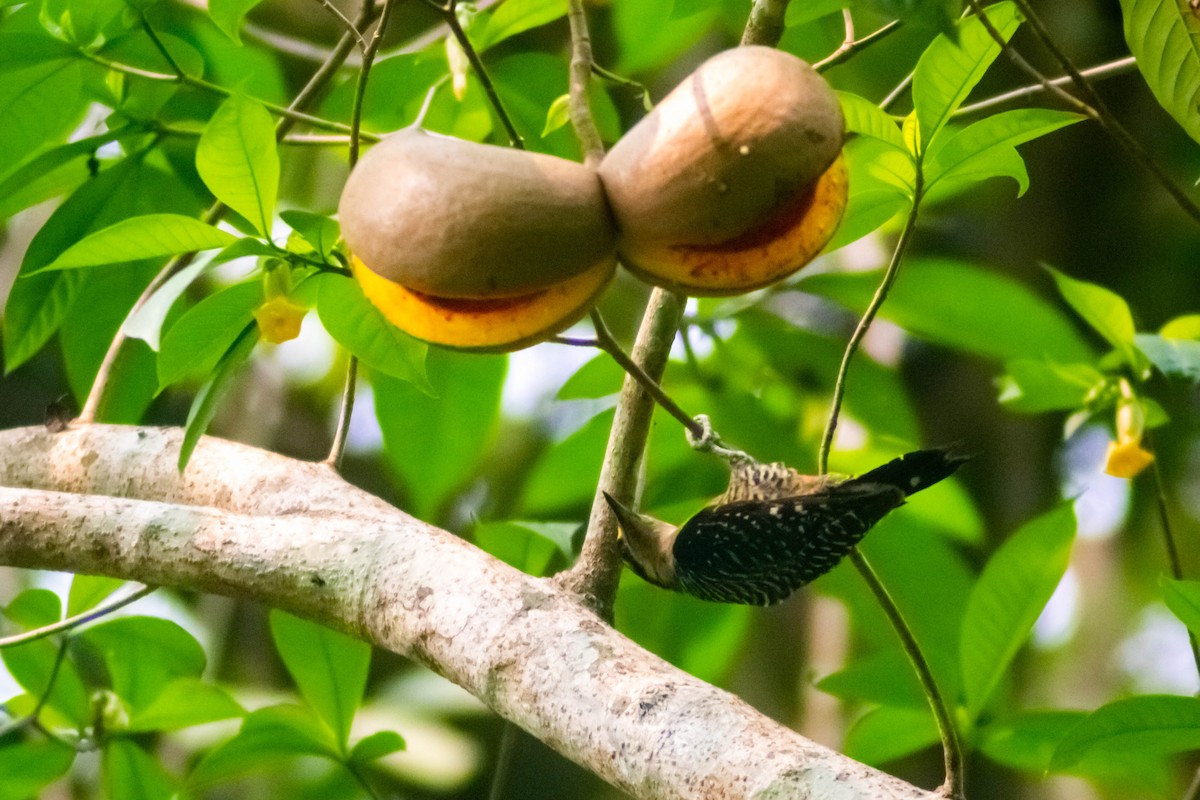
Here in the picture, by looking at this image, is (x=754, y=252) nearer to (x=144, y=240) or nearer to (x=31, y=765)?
(x=144, y=240)

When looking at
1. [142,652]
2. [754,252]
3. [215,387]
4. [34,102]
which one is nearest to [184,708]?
[142,652]

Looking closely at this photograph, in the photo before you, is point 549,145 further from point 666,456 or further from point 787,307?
point 787,307

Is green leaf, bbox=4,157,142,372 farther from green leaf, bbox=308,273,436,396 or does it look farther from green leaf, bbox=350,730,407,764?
green leaf, bbox=350,730,407,764

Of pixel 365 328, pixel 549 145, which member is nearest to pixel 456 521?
pixel 549 145

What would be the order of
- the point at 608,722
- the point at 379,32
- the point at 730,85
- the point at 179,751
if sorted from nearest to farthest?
the point at 730,85
the point at 608,722
the point at 379,32
the point at 179,751

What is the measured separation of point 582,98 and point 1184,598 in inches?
21.9

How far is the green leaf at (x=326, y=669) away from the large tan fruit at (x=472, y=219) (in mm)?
766

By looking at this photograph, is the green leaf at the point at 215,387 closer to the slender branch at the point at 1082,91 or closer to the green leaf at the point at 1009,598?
the slender branch at the point at 1082,91

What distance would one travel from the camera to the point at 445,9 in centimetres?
80

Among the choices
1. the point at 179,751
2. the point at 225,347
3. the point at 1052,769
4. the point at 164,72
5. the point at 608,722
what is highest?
the point at 164,72

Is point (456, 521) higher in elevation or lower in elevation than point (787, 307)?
lower

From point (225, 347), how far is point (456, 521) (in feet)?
4.88

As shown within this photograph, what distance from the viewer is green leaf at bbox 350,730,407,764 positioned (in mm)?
1202

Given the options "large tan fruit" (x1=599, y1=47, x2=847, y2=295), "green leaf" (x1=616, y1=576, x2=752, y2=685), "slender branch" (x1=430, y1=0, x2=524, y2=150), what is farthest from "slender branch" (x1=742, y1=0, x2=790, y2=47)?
"green leaf" (x1=616, y1=576, x2=752, y2=685)
